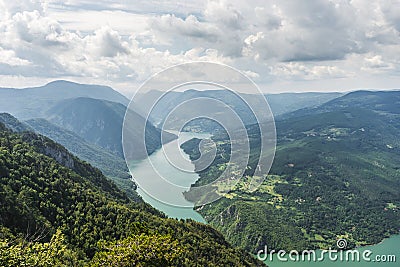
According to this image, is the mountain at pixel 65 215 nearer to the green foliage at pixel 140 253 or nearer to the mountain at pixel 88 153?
the green foliage at pixel 140 253

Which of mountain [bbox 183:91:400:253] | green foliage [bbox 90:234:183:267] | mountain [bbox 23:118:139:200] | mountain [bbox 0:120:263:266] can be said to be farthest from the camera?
mountain [bbox 23:118:139:200]

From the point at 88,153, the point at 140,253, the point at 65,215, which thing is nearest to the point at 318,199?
the point at 65,215

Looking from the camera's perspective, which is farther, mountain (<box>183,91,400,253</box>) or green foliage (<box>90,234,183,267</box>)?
mountain (<box>183,91,400,253</box>)

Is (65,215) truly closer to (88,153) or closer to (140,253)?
(140,253)

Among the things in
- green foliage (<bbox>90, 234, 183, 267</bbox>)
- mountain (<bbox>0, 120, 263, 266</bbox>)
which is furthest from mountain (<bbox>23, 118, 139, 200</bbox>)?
green foliage (<bbox>90, 234, 183, 267</bbox>)

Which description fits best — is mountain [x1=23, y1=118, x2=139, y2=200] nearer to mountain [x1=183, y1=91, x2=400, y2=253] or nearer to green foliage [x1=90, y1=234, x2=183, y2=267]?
mountain [x1=183, y1=91, x2=400, y2=253]

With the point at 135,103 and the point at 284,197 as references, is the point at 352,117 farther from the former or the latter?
the point at 135,103

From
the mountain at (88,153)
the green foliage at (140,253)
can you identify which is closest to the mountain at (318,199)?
the green foliage at (140,253)

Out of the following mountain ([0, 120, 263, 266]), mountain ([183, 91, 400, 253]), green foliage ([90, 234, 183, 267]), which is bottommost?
mountain ([183, 91, 400, 253])
